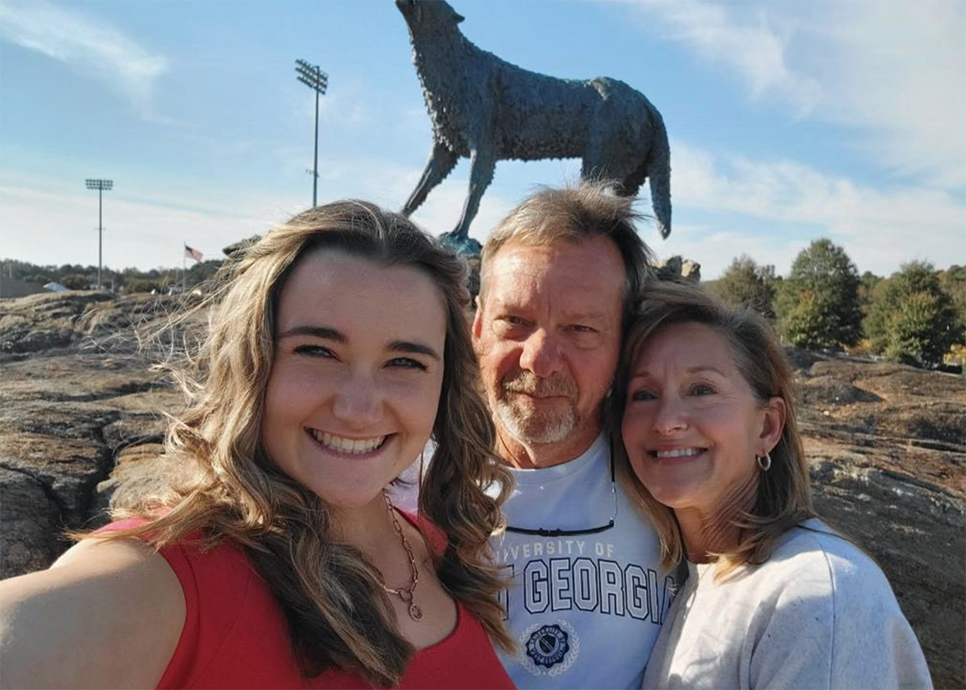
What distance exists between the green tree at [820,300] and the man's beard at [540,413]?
85.2 feet

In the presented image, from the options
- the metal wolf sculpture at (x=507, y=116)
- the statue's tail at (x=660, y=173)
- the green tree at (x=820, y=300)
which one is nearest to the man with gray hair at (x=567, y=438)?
the metal wolf sculpture at (x=507, y=116)

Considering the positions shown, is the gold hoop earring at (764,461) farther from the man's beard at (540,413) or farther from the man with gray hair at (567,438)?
the man's beard at (540,413)

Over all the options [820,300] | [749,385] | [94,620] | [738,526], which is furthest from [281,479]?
[820,300]

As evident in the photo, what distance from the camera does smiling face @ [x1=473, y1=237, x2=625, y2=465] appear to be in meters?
2.38

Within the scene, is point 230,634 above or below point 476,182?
below

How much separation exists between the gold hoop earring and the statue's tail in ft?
26.9

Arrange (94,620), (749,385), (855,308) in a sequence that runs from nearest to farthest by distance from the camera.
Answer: (94,620) < (749,385) < (855,308)

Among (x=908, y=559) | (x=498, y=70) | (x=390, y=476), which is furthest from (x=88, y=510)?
(x=498, y=70)

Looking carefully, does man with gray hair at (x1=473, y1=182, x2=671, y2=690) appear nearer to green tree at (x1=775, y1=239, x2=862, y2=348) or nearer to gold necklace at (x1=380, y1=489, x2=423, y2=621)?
gold necklace at (x1=380, y1=489, x2=423, y2=621)

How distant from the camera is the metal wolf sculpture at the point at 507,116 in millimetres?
8805

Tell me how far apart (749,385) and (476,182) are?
24.3 ft

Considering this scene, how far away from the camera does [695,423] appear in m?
1.99

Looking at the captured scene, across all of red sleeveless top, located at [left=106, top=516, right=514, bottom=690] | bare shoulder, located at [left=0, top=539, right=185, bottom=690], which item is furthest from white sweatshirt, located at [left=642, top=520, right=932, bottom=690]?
bare shoulder, located at [left=0, top=539, right=185, bottom=690]

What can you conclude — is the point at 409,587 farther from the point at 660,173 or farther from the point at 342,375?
the point at 660,173
